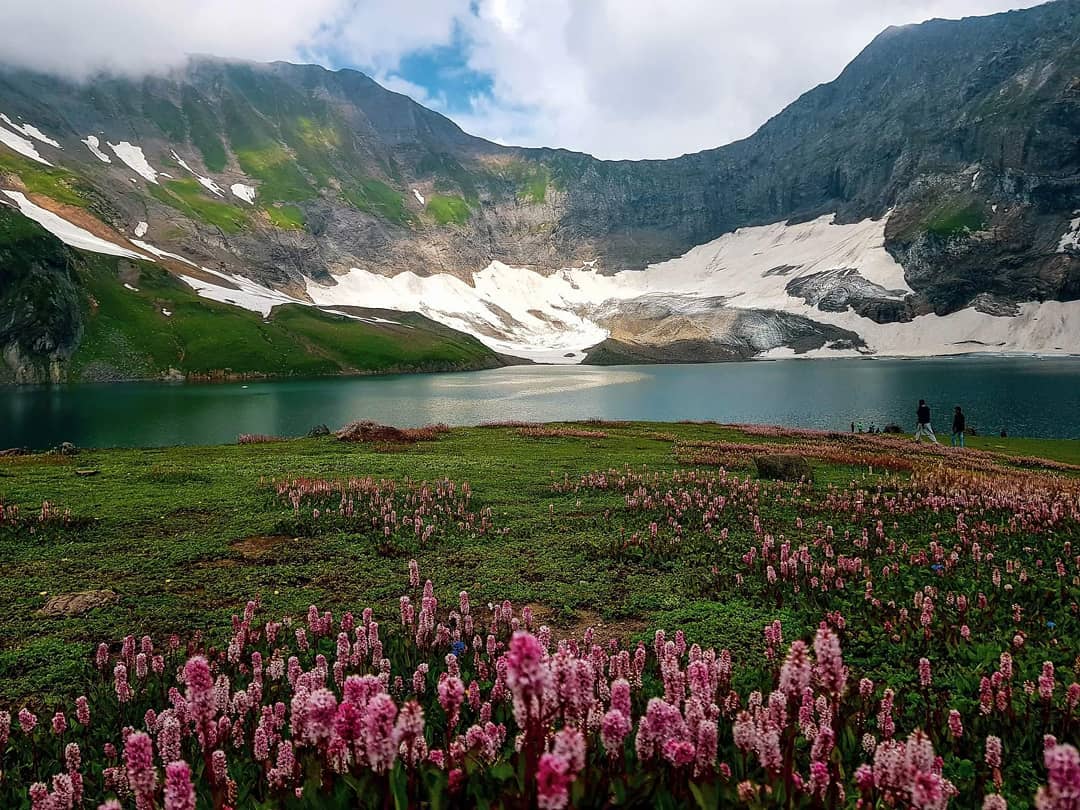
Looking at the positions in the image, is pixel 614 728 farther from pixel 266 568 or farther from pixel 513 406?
pixel 513 406

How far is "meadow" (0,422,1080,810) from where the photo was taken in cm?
391

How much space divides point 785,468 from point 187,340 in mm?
179558

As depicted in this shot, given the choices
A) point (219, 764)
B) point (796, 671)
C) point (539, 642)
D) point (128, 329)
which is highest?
point (128, 329)

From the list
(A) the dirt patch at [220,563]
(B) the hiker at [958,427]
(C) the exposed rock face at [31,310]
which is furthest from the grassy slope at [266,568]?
(C) the exposed rock face at [31,310]

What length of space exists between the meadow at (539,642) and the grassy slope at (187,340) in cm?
15416

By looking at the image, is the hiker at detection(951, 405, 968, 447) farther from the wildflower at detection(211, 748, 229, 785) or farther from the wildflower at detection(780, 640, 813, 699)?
the wildflower at detection(211, 748, 229, 785)

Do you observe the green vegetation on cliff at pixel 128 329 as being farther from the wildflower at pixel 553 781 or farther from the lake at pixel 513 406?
the wildflower at pixel 553 781

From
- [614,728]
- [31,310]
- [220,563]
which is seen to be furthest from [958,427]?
[31,310]

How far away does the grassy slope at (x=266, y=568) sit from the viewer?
33.0ft

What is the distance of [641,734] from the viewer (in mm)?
4191

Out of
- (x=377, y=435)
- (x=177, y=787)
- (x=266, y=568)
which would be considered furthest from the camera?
(x=377, y=435)

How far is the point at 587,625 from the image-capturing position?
1044 centimetres

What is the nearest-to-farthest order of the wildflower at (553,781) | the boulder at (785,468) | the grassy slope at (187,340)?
A: the wildflower at (553,781)
the boulder at (785,468)
the grassy slope at (187,340)

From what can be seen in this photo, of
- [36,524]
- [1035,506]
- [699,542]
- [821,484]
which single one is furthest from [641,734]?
[821,484]
